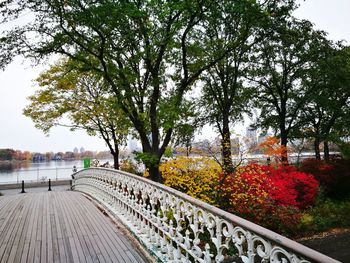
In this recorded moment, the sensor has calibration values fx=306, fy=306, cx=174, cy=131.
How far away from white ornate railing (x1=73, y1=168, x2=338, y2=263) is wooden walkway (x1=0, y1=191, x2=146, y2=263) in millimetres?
448

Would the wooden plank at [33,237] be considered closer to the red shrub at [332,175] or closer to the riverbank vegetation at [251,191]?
the riverbank vegetation at [251,191]

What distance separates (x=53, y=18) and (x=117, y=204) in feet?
24.6

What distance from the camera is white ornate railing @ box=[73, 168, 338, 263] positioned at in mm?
2643

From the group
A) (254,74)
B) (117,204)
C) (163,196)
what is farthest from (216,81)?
(163,196)

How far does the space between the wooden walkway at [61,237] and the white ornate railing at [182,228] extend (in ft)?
1.47

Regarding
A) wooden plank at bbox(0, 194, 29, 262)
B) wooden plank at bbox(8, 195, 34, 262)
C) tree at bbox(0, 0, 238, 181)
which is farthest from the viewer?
tree at bbox(0, 0, 238, 181)

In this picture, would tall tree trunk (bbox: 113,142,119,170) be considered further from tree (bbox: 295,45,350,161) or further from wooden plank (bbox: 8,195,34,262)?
wooden plank (bbox: 8,195,34,262)

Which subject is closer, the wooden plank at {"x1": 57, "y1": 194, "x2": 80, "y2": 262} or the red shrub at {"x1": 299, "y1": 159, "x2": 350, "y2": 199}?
the wooden plank at {"x1": 57, "y1": 194, "x2": 80, "y2": 262}

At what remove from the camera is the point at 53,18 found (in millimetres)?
11445

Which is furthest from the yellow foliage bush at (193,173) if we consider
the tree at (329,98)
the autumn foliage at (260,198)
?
the tree at (329,98)

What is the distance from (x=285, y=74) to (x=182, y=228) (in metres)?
20.2

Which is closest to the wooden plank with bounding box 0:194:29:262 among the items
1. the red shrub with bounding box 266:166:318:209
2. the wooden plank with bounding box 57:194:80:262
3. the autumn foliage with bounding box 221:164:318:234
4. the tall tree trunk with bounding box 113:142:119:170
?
the wooden plank with bounding box 57:194:80:262

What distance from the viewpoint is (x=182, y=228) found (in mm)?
5500

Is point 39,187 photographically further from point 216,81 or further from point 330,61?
point 330,61
